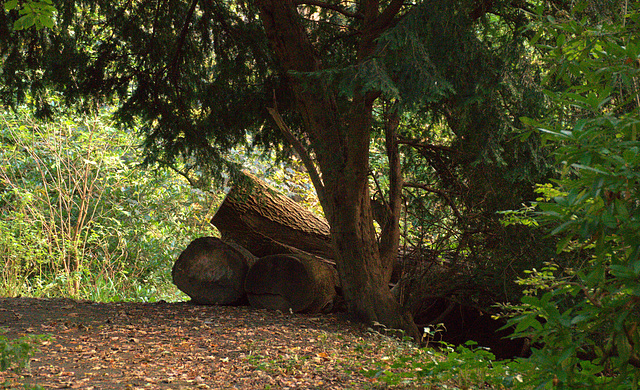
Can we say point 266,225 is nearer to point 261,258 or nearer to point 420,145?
point 261,258

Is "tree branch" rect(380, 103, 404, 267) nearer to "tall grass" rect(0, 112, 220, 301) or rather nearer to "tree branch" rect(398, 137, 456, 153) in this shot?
"tree branch" rect(398, 137, 456, 153)

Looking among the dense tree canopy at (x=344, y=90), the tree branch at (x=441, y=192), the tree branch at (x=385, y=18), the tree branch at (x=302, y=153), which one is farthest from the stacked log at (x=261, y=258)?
the tree branch at (x=385, y=18)

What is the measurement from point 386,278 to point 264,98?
2547mm

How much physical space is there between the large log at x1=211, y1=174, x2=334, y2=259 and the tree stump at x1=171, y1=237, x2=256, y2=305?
38cm

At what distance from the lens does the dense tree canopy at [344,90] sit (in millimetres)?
4203

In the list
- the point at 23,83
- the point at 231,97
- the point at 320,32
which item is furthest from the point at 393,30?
the point at 23,83

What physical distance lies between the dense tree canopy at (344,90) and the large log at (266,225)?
0.54m

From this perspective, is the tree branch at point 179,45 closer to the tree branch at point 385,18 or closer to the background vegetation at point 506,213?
the background vegetation at point 506,213

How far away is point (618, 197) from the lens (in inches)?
54.2

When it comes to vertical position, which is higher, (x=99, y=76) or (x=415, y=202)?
(x=99, y=76)

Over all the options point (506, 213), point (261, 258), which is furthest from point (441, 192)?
point (261, 258)

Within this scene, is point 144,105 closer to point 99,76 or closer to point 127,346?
point 99,76

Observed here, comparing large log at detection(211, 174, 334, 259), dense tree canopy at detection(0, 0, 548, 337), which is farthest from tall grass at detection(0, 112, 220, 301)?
large log at detection(211, 174, 334, 259)

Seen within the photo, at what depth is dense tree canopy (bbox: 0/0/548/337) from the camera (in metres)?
4.20
